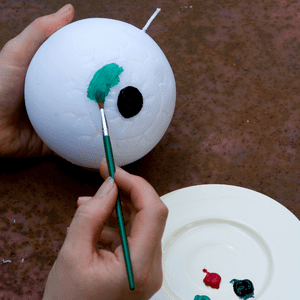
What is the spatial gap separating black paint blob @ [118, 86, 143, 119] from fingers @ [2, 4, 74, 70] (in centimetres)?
40

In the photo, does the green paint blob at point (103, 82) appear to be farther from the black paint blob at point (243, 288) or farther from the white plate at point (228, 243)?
the black paint blob at point (243, 288)

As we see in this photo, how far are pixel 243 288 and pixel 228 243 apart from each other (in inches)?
4.8

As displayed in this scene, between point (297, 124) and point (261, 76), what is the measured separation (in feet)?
0.81

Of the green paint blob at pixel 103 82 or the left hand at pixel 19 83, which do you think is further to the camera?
the left hand at pixel 19 83

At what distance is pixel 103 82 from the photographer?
85 cm

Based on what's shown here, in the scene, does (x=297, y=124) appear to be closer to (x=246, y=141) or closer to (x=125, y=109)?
(x=246, y=141)

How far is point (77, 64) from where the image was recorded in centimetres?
87

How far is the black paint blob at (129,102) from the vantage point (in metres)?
0.87

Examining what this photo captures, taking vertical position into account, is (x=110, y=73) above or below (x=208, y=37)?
above

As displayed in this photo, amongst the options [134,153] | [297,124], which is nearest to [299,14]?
[297,124]

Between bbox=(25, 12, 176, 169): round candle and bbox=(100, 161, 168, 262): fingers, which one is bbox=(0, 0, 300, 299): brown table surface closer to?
bbox=(25, 12, 176, 169): round candle

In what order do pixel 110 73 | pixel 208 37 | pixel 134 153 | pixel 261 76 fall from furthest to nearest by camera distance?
pixel 208 37 → pixel 261 76 → pixel 134 153 → pixel 110 73

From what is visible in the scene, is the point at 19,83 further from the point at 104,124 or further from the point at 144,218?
the point at 144,218

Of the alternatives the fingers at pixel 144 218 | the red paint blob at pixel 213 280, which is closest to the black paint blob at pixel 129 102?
the fingers at pixel 144 218
